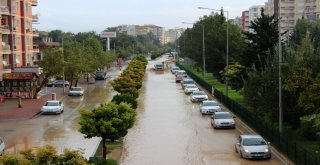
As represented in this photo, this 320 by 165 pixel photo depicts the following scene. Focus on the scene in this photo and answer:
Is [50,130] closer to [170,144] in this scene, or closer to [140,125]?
[140,125]

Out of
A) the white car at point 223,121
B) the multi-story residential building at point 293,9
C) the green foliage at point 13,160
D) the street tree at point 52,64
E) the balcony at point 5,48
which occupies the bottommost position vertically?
the white car at point 223,121

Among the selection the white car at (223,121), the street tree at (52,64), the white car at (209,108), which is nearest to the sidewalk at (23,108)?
the street tree at (52,64)

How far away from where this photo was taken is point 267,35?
3819 centimetres

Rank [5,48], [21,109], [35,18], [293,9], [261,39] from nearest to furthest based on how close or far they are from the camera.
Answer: [261,39], [21,109], [5,48], [35,18], [293,9]

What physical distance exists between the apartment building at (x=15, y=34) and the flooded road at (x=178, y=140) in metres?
→ 20.0

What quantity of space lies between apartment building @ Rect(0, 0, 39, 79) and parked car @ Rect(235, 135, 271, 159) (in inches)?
1458

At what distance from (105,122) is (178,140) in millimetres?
7708

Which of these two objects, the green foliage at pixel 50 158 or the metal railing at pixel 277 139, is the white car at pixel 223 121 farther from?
the green foliage at pixel 50 158

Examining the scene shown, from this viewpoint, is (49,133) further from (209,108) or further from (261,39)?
(261,39)

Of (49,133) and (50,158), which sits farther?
(49,133)

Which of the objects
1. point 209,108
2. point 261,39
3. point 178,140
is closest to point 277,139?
point 178,140

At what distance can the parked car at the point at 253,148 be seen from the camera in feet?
81.0

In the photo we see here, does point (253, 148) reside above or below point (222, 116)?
below

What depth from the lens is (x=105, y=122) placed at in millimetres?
23938
